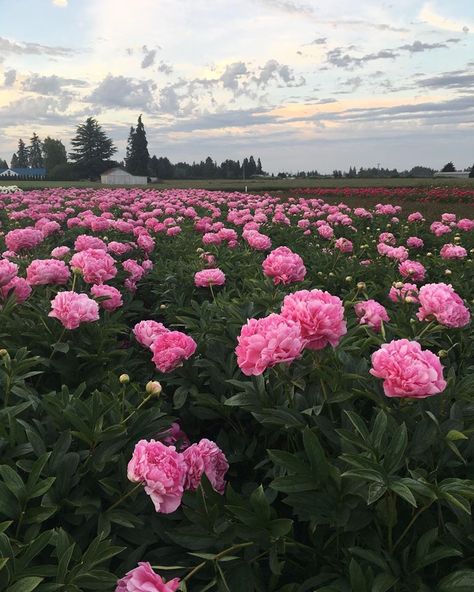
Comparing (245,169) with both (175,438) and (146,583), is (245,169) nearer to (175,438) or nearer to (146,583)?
(175,438)

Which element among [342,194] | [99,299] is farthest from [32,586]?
[342,194]

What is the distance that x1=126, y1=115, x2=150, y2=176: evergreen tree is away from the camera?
246 feet

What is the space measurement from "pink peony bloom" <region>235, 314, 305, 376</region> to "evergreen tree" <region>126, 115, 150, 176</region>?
252 ft

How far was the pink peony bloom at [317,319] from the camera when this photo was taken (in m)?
1.40

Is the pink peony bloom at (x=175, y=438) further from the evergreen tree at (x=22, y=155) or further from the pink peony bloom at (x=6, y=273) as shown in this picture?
the evergreen tree at (x=22, y=155)

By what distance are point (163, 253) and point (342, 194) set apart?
14.2 metres

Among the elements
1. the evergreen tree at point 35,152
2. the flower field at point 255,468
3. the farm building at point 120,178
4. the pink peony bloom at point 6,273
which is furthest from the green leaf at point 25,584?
the evergreen tree at point 35,152

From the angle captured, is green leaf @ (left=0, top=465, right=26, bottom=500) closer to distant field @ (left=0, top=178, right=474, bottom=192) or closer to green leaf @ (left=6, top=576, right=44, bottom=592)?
green leaf @ (left=6, top=576, right=44, bottom=592)

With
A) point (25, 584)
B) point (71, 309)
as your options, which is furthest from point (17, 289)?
point (25, 584)

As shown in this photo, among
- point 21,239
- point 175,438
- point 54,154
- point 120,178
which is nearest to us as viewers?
point 175,438

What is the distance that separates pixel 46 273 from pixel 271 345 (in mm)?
1644

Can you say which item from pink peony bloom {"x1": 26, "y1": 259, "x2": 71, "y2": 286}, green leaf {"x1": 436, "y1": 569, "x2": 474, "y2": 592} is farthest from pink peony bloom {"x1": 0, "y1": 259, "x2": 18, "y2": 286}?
green leaf {"x1": 436, "y1": 569, "x2": 474, "y2": 592}

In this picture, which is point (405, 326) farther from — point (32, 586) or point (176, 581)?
A: point (32, 586)

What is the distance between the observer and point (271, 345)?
1.35 metres
